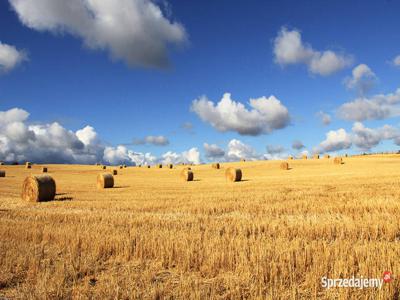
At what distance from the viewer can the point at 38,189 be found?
1997cm

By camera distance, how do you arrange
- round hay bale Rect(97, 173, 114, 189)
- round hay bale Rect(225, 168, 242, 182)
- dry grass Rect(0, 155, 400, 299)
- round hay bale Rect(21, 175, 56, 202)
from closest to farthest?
dry grass Rect(0, 155, 400, 299)
round hay bale Rect(21, 175, 56, 202)
round hay bale Rect(97, 173, 114, 189)
round hay bale Rect(225, 168, 242, 182)

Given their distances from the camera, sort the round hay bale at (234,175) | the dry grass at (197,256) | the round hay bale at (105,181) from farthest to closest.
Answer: the round hay bale at (234,175) → the round hay bale at (105,181) → the dry grass at (197,256)

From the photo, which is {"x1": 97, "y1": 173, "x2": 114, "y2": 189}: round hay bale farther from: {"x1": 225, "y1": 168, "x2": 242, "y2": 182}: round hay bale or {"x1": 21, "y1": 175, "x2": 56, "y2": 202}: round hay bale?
{"x1": 225, "y1": 168, "x2": 242, "y2": 182}: round hay bale

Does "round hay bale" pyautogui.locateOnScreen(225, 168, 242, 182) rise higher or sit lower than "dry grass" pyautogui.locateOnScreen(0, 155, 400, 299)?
higher

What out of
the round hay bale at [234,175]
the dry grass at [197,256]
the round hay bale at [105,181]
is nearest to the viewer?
the dry grass at [197,256]

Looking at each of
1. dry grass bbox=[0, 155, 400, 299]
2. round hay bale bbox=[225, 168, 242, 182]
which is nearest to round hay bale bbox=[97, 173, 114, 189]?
A: round hay bale bbox=[225, 168, 242, 182]

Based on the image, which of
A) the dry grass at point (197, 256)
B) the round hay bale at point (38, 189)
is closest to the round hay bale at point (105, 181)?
the round hay bale at point (38, 189)

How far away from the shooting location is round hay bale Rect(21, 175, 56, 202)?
2004 cm

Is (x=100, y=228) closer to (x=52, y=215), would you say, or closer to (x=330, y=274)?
(x=52, y=215)

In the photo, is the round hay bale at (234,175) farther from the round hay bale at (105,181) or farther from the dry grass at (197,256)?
the dry grass at (197,256)

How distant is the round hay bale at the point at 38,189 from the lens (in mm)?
20042

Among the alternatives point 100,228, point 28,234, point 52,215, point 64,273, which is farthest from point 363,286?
point 52,215

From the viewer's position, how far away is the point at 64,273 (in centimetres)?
599

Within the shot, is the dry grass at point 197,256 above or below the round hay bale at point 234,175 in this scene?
below
